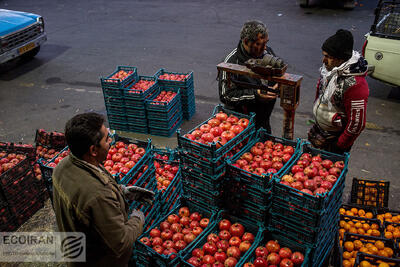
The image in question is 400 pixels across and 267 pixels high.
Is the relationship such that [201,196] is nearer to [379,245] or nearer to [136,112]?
[379,245]

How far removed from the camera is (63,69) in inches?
456

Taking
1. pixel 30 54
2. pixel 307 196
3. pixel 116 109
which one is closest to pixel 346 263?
pixel 307 196

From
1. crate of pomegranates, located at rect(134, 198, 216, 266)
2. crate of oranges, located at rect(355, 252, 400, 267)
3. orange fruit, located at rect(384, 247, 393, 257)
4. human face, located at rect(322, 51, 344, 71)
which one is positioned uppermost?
human face, located at rect(322, 51, 344, 71)

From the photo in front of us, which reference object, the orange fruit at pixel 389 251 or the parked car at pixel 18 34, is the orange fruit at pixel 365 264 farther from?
the parked car at pixel 18 34

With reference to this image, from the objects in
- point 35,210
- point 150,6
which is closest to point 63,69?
point 35,210

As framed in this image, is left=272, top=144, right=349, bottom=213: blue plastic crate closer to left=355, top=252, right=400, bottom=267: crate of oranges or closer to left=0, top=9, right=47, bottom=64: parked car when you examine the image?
left=355, top=252, right=400, bottom=267: crate of oranges

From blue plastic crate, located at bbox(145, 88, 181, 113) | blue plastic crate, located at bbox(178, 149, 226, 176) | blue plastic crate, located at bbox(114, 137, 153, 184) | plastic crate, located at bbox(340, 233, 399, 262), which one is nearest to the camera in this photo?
blue plastic crate, located at bbox(178, 149, 226, 176)

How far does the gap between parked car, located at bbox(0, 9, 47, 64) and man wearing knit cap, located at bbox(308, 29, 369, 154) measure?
9.78 meters

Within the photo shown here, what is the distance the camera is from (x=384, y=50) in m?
7.79

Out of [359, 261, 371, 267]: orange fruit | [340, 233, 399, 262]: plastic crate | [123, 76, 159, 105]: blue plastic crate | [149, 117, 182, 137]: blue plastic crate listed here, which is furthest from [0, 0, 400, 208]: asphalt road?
[359, 261, 371, 267]: orange fruit

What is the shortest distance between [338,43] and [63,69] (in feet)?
32.5

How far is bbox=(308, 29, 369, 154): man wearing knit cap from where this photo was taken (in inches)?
155

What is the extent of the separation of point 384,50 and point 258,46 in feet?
15.8

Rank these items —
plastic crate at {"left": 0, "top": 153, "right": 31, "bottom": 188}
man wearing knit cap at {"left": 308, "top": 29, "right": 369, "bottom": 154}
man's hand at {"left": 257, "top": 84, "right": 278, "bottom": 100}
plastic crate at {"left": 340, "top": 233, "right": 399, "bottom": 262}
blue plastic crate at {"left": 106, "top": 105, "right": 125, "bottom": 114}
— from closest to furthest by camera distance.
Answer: man wearing knit cap at {"left": 308, "top": 29, "right": 369, "bottom": 154}, plastic crate at {"left": 340, "top": 233, "right": 399, "bottom": 262}, man's hand at {"left": 257, "top": 84, "right": 278, "bottom": 100}, plastic crate at {"left": 0, "top": 153, "right": 31, "bottom": 188}, blue plastic crate at {"left": 106, "top": 105, "right": 125, "bottom": 114}
